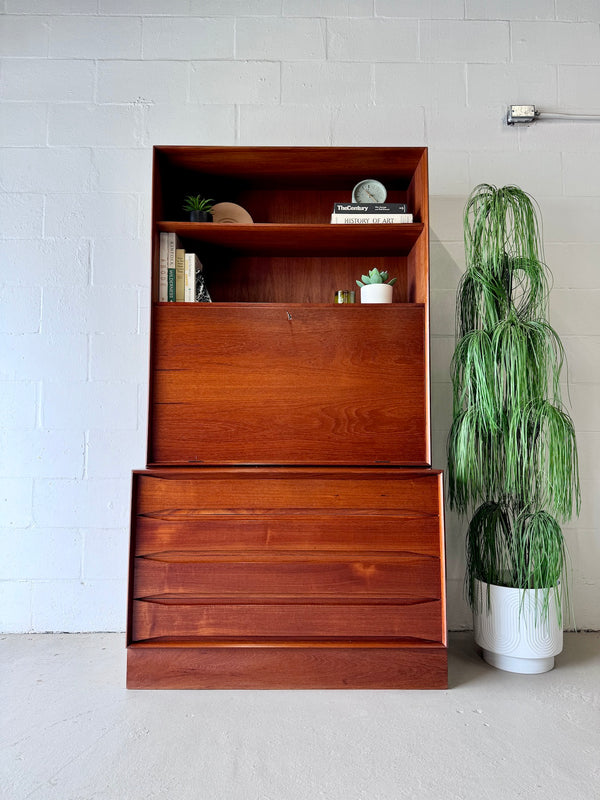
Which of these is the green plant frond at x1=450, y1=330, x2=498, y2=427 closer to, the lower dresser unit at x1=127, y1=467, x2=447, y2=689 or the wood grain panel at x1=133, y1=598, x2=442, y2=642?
the lower dresser unit at x1=127, y1=467, x2=447, y2=689

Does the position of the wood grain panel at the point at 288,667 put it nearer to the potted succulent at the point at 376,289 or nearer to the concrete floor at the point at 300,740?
the concrete floor at the point at 300,740

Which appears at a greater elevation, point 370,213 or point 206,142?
point 206,142

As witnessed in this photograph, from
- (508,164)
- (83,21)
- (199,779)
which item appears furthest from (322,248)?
(199,779)

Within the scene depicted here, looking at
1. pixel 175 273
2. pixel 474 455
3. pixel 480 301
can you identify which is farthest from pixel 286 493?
pixel 480 301

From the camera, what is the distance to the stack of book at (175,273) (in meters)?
2.01

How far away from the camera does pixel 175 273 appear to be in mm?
2023

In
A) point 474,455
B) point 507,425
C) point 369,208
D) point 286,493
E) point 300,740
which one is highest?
point 369,208

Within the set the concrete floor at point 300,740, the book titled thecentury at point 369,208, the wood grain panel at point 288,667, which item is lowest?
the concrete floor at point 300,740

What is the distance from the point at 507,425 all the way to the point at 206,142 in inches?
67.9

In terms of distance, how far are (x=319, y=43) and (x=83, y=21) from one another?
1.04m

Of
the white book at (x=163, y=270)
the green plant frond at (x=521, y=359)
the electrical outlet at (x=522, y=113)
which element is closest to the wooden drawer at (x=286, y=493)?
the green plant frond at (x=521, y=359)

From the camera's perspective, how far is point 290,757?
1.42 metres

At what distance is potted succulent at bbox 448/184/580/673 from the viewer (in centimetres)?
187

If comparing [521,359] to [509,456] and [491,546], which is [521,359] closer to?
[509,456]
